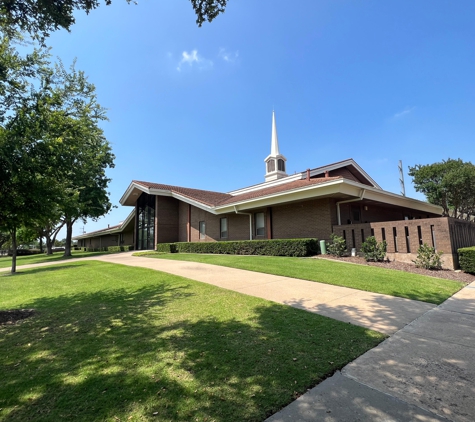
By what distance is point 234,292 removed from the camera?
6336 mm

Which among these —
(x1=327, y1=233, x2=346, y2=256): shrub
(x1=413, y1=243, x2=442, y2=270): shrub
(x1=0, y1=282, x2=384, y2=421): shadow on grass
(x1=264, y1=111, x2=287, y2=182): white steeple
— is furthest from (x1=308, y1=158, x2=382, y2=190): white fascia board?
(x1=0, y1=282, x2=384, y2=421): shadow on grass

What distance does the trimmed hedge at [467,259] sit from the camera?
30.3 feet

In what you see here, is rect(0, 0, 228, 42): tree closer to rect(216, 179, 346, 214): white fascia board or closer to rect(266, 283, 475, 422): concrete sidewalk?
rect(266, 283, 475, 422): concrete sidewalk

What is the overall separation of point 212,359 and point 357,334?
2.11m

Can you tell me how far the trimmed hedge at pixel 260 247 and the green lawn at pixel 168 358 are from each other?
8.21 meters

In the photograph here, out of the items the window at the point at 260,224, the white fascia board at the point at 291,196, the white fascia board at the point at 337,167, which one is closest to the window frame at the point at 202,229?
the white fascia board at the point at 291,196

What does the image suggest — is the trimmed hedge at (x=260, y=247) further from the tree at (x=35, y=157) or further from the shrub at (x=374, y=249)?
the tree at (x=35, y=157)

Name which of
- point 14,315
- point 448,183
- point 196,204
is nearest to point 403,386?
point 14,315

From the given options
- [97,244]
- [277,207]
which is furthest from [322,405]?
[97,244]

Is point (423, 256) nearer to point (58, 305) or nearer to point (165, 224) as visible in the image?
point (58, 305)

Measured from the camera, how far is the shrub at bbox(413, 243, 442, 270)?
9945 mm

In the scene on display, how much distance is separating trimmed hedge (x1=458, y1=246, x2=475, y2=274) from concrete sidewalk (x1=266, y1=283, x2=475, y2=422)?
7082 mm

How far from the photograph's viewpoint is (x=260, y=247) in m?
15.1

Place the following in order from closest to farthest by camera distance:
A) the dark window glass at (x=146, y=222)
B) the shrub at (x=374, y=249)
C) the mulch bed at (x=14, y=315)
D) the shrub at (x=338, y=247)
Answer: the mulch bed at (x=14, y=315), the shrub at (x=374, y=249), the shrub at (x=338, y=247), the dark window glass at (x=146, y=222)
